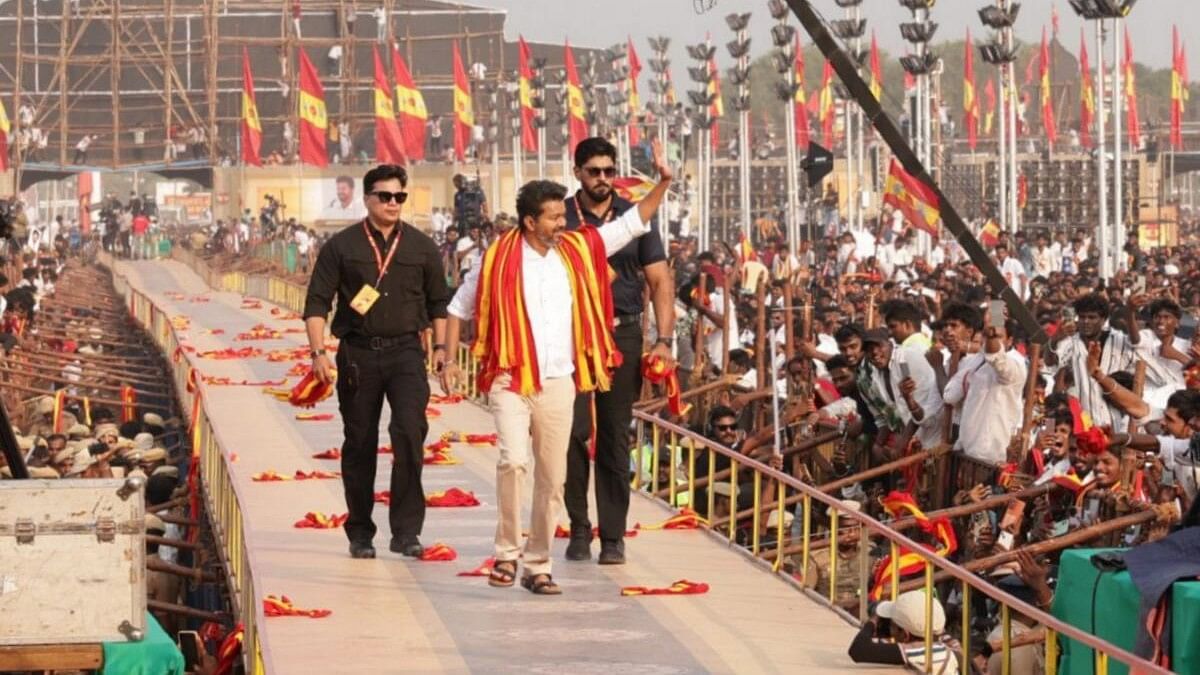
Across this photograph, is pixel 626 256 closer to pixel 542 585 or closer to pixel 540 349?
pixel 540 349

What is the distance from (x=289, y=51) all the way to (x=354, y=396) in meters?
72.4

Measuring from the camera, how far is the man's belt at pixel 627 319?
11625mm

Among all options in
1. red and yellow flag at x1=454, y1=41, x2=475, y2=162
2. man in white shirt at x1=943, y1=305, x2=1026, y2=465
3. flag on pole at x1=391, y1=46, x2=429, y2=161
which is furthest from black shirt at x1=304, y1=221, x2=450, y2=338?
red and yellow flag at x1=454, y1=41, x2=475, y2=162

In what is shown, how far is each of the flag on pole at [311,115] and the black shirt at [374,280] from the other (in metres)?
52.7

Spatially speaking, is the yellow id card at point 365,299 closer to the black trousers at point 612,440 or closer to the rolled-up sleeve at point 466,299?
the rolled-up sleeve at point 466,299

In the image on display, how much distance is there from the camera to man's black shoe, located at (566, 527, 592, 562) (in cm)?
1202

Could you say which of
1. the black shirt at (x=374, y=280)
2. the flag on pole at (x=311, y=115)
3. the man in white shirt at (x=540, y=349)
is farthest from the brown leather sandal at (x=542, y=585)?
the flag on pole at (x=311, y=115)

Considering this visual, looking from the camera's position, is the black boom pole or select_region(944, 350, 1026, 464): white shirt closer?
select_region(944, 350, 1026, 464): white shirt

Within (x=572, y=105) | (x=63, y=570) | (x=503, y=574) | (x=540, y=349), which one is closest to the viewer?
(x=63, y=570)

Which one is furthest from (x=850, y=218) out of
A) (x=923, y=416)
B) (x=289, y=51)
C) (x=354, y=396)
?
(x=354, y=396)

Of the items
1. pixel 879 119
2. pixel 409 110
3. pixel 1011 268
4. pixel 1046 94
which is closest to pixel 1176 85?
pixel 1046 94

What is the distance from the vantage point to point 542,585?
11.0 meters

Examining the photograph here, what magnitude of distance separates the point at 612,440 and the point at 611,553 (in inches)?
23.4

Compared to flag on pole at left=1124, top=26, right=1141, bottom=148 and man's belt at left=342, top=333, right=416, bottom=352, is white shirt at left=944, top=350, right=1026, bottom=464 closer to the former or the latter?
man's belt at left=342, top=333, right=416, bottom=352
